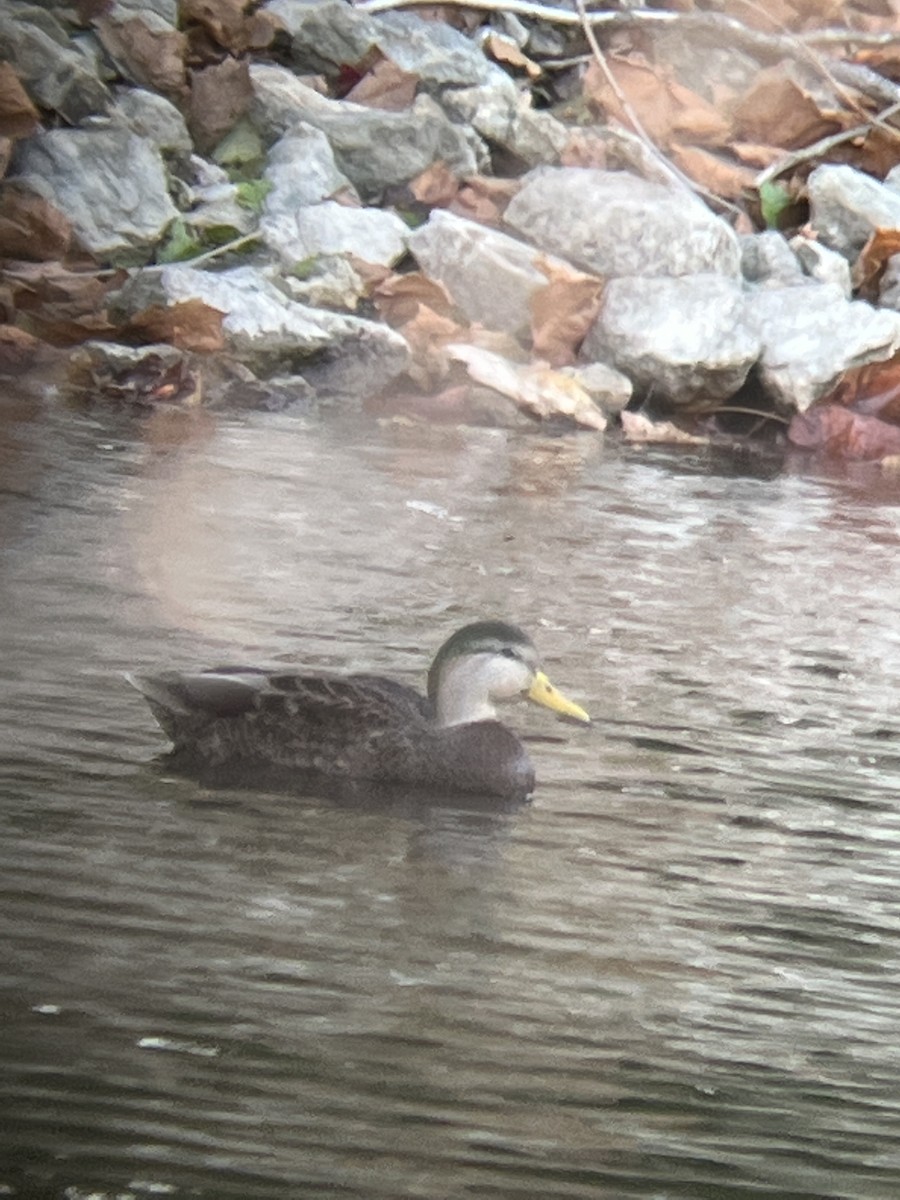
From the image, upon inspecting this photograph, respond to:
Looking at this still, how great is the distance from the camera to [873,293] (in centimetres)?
1664

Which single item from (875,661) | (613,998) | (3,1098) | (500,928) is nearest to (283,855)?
(500,928)

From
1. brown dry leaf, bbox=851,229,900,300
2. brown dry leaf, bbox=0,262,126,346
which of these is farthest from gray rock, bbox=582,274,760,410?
brown dry leaf, bbox=0,262,126,346

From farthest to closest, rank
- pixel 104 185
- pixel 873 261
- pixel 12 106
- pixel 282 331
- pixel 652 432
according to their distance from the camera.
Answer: pixel 873 261, pixel 652 432, pixel 104 185, pixel 12 106, pixel 282 331

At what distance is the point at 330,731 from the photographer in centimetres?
643

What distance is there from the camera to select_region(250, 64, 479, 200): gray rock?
1590cm

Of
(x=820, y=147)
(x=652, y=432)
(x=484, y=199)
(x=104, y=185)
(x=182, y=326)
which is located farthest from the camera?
(x=820, y=147)

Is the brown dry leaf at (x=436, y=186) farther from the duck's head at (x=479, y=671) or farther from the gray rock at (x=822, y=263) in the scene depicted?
the duck's head at (x=479, y=671)

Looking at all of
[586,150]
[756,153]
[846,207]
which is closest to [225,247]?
[586,150]

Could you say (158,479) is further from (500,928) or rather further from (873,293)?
(873,293)

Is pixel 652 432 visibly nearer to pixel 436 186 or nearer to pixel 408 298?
pixel 408 298

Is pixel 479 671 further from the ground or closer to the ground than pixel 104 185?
closer to the ground

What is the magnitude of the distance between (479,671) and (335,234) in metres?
8.52

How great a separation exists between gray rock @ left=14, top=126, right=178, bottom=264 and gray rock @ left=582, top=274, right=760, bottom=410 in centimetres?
273

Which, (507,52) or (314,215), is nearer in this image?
(314,215)
